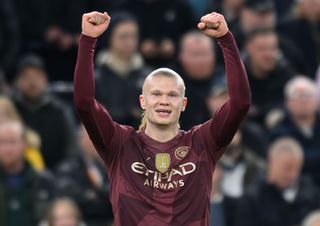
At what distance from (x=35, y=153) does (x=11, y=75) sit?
5.71ft

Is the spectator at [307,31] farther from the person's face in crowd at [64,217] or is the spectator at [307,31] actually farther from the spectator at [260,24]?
the person's face in crowd at [64,217]

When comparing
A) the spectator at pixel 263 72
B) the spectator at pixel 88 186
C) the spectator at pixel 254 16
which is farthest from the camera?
the spectator at pixel 254 16

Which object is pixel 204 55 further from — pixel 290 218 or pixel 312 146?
pixel 290 218

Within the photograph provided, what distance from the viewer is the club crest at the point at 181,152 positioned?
7625 mm

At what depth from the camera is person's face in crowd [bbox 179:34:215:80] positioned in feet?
43.5

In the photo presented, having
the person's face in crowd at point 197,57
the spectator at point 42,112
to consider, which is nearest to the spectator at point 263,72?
the person's face in crowd at point 197,57

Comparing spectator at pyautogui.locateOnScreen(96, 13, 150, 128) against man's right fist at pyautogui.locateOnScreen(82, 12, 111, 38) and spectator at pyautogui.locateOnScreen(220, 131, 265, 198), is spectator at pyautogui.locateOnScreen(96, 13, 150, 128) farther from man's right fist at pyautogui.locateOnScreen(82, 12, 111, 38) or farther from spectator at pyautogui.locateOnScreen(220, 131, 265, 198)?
man's right fist at pyautogui.locateOnScreen(82, 12, 111, 38)

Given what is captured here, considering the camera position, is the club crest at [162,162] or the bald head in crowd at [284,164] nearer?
the club crest at [162,162]

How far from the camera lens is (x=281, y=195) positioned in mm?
11688

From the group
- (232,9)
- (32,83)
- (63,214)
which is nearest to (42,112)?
(32,83)

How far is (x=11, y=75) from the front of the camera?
1383 cm

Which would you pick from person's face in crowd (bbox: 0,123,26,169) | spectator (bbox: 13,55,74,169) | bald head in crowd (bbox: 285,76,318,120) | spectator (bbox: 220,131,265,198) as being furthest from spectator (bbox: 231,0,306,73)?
person's face in crowd (bbox: 0,123,26,169)

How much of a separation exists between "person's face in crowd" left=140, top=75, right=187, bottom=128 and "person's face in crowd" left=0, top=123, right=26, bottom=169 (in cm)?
A: 411

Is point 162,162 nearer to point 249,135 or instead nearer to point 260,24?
point 249,135
